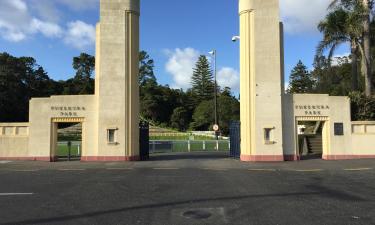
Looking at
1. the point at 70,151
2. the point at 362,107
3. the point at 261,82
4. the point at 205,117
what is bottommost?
the point at 70,151

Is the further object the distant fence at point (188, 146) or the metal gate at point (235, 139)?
the distant fence at point (188, 146)

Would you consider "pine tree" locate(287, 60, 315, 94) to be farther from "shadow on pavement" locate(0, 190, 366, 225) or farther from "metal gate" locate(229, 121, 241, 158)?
"shadow on pavement" locate(0, 190, 366, 225)

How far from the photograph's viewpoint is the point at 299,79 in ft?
369

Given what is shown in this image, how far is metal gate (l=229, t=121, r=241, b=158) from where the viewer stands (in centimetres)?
2686

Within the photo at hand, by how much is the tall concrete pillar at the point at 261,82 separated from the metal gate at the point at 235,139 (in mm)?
1317

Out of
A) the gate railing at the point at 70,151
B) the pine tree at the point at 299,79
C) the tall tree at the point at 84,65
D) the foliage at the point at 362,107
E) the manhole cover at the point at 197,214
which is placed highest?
the tall tree at the point at 84,65

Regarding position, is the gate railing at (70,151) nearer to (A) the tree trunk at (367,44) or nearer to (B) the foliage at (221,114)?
(A) the tree trunk at (367,44)

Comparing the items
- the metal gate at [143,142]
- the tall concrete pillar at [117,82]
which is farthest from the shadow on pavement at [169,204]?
the metal gate at [143,142]

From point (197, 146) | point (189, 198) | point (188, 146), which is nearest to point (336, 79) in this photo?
point (197, 146)

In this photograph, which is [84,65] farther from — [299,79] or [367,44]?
[367,44]

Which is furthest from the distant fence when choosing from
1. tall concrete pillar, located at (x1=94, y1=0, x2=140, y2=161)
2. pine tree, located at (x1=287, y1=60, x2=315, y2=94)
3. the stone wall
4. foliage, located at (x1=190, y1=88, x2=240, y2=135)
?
pine tree, located at (x1=287, y1=60, x2=315, y2=94)

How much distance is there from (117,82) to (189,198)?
1539cm

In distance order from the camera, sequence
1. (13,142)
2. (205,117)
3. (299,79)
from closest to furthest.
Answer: (13,142)
(205,117)
(299,79)

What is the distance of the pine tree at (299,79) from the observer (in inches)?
4265
